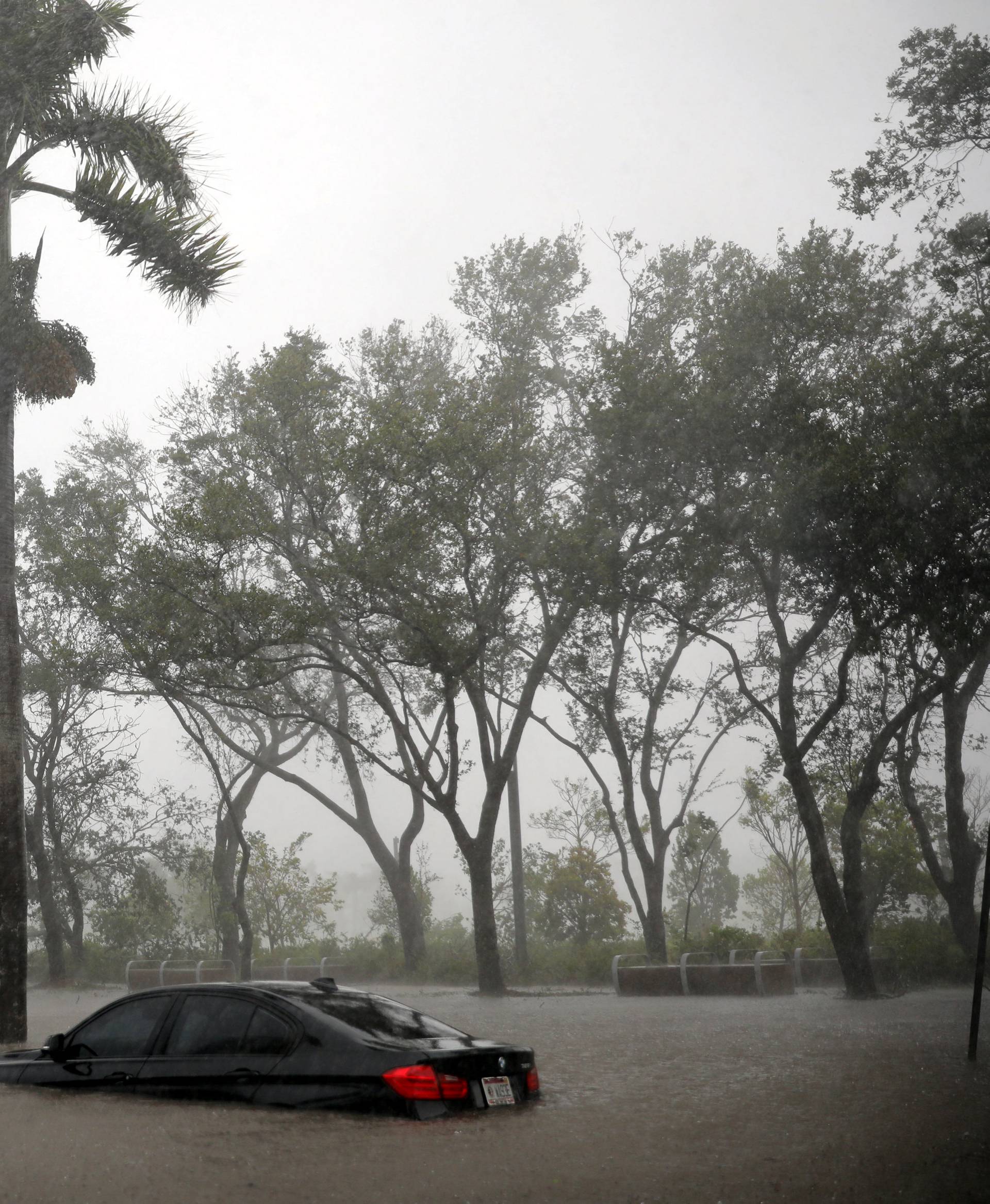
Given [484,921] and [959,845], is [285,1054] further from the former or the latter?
[959,845]

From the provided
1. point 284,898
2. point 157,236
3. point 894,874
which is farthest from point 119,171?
point 284,898

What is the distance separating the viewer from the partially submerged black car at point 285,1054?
6488 mm

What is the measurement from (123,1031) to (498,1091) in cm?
262

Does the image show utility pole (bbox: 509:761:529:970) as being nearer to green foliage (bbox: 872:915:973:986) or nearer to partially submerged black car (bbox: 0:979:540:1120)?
green foliage (bbox: 872:915:973:986)

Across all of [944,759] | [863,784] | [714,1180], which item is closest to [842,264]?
[863,784]

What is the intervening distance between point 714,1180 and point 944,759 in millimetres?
17457

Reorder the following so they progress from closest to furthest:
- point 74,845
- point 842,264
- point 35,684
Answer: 1. point 842,264
2. point 35,684
3. point 74,845

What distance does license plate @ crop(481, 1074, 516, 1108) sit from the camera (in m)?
6.79

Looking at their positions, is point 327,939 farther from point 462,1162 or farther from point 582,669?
point 462,1162

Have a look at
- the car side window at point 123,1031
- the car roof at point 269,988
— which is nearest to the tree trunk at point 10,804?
the car side window at point 123,1031

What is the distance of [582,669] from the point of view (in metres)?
22.4

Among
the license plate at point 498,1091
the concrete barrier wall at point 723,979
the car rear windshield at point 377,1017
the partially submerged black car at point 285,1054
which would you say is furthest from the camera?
the concrete barrier wall at point 723,979

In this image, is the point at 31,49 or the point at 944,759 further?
the point at 944,759

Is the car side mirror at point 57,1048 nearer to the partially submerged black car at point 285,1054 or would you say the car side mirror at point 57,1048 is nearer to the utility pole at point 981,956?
the partially submerged black car at point 285,1054
